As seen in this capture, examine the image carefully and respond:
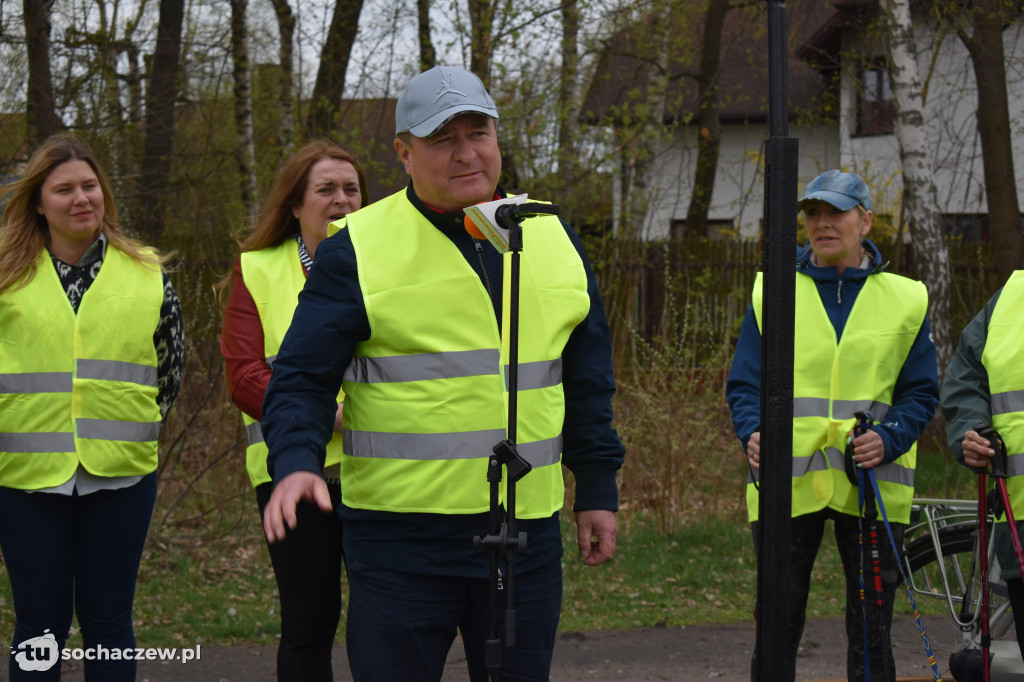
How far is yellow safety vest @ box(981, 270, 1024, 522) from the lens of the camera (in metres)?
3.66

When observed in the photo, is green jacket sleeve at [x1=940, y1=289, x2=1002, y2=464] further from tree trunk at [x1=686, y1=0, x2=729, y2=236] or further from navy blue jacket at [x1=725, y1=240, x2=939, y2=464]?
tree trunk at [x1=686, y1=0, x2=729, y2=236]

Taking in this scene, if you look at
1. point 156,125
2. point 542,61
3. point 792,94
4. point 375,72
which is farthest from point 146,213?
point 792,94

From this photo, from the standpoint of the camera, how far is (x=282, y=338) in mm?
3812

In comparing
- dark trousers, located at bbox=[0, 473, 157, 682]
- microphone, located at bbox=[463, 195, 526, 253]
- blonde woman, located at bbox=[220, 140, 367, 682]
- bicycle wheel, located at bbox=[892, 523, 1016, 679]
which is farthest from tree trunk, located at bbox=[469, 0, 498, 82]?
microphone, located at bbox=[463, 195, 526, 253]

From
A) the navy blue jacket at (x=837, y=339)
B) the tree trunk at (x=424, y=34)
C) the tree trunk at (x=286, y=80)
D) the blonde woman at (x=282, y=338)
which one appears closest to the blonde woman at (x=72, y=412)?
the blonde woman at (x=282, y=338)

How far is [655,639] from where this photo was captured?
19.7ft

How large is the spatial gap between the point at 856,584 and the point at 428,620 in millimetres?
2082

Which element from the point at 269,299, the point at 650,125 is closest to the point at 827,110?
the point at 650,125

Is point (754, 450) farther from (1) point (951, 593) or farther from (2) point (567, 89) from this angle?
(2) point (567, 89)

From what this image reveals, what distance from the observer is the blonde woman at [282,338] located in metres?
3.61

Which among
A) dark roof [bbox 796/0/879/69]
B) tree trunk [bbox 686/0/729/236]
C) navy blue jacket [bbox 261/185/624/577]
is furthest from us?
tree trunk [bbox 686/0/729/236]

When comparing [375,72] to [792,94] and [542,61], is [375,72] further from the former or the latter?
[792,94]

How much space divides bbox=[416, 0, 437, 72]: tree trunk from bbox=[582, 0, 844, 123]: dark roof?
2.60 metres

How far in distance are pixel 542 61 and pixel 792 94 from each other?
19245 millimetres
